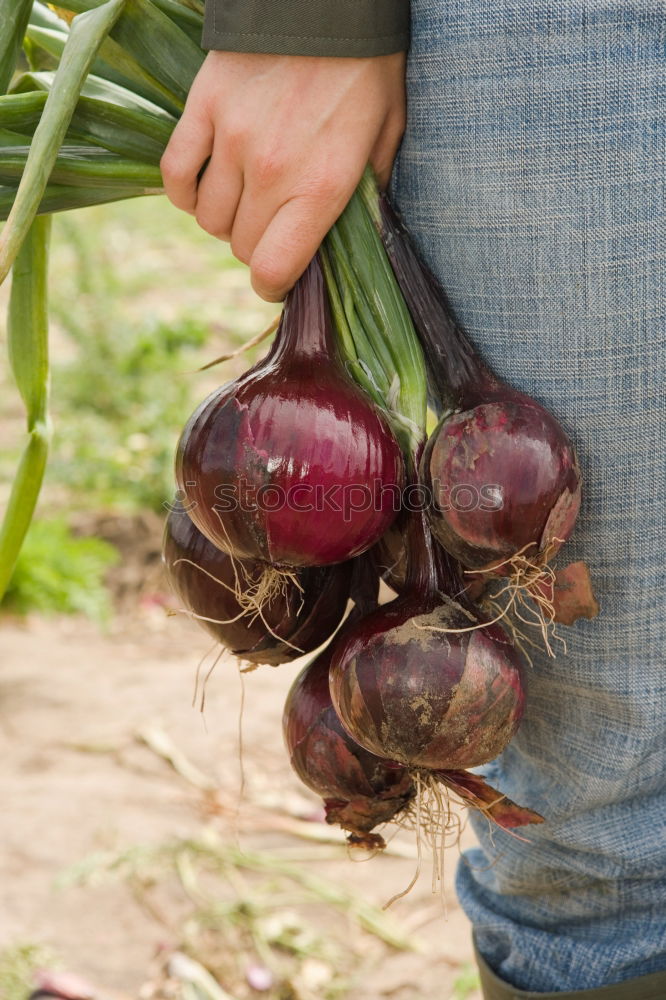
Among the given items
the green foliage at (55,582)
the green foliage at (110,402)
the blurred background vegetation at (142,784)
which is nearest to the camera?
the blurred background vegetation at (142,784)

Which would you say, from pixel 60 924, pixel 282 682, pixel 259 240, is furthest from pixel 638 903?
pixel 282 682

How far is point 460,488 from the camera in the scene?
2.51 ft

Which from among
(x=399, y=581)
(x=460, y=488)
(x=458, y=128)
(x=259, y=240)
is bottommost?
(x=399, y=581)

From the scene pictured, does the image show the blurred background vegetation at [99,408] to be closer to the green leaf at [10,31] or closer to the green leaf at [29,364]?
the green leaf at [29,364]

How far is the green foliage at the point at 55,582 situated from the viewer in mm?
2457

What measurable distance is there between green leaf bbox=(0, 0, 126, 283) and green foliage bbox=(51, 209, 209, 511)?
201cm

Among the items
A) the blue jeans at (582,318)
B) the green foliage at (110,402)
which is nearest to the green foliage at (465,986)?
the blue jeans at (582,318)

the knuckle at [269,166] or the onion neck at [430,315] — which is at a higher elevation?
the knuckle at [269,166]

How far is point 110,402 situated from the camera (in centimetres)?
324

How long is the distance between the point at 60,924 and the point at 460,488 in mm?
1123

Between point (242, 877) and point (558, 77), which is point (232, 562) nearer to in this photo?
point (558, 77)

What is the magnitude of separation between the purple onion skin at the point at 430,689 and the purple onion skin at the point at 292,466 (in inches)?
3.1

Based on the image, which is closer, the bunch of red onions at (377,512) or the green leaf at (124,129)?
the bunch of red onions at (377,512)

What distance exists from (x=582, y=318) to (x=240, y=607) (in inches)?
15.3
